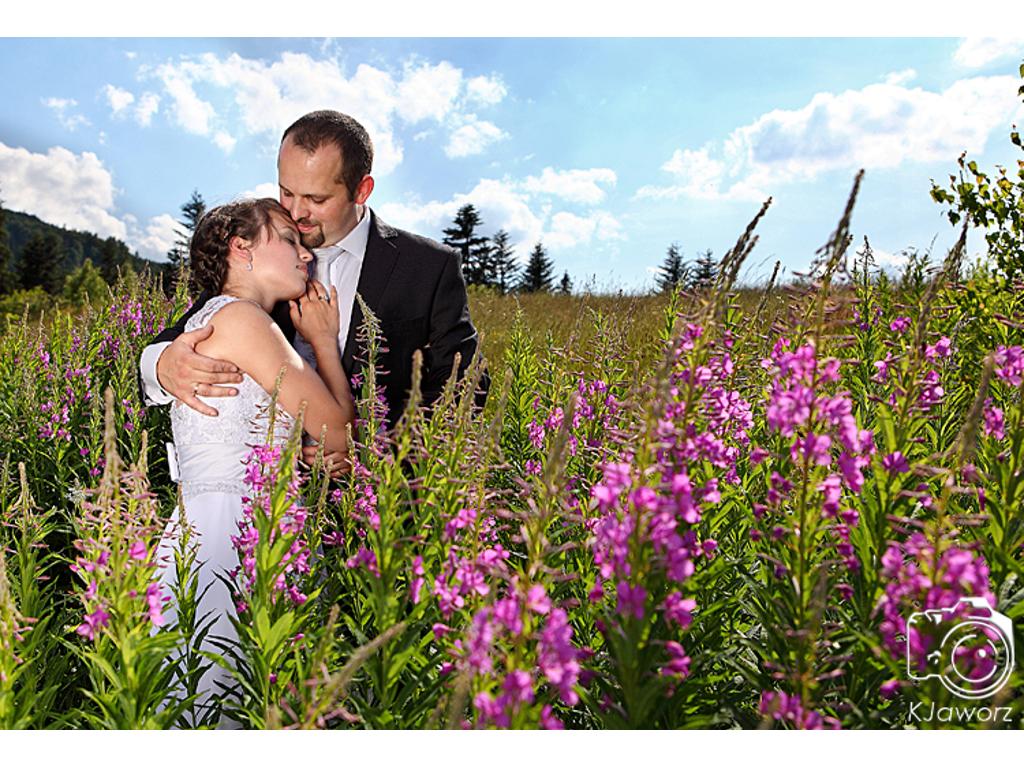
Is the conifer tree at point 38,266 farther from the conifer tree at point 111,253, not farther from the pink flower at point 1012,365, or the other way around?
the pink flower at point 1012,365

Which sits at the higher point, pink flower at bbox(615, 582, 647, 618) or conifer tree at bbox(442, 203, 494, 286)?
conifer tree at bbox(442, 203, 494, 286)

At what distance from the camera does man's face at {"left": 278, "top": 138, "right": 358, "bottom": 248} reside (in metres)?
4.21

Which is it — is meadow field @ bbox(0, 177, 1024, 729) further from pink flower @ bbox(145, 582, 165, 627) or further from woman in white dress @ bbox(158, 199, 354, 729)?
woman in white dress @ bbox(158, 199, 354, 729)

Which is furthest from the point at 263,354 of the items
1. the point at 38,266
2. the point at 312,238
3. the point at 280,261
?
the point at 38,266

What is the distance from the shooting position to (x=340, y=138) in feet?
14.1

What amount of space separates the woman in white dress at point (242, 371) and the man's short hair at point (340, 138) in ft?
1.58

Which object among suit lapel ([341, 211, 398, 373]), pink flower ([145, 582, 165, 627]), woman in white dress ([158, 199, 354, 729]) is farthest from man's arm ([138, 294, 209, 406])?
pink flower ([145, 582, 165, 627])

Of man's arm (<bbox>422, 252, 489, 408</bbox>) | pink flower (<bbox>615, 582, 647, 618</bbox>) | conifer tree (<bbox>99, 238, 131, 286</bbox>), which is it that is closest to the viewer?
pink flower (<bbox>615, 582, 647, 618</bbox>)

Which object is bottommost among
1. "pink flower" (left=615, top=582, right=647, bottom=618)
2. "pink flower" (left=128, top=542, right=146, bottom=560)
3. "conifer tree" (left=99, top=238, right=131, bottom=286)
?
"pink flower" (left=128, top=542, right=146, bottom=560)

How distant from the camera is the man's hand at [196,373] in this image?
3.49 meters

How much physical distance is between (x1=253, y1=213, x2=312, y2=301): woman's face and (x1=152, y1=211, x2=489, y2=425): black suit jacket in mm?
775

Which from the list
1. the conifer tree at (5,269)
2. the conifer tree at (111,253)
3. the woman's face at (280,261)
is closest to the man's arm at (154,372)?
the woman's face at (280,261)

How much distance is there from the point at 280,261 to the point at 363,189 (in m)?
1.05

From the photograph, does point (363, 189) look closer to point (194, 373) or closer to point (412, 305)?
point (412, 305)
